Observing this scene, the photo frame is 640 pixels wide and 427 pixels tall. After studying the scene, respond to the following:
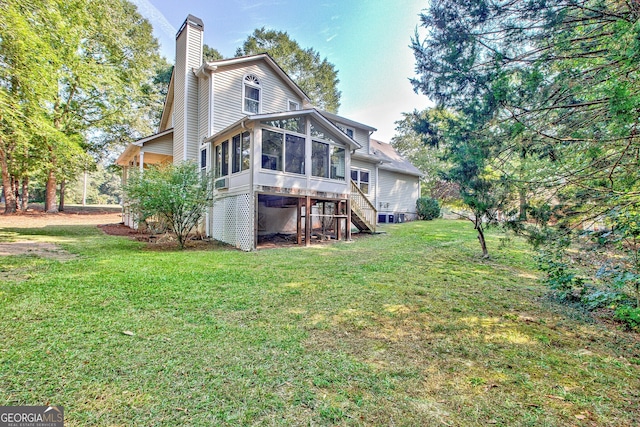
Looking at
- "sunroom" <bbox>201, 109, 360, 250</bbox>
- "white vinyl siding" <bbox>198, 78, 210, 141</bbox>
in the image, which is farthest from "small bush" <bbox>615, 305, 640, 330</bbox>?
"white vinyl siding" <bbox>198, 78, 210, 141</bbox>

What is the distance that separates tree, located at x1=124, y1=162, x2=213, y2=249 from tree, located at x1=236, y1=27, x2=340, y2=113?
765 inches

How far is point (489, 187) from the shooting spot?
5.95 metres

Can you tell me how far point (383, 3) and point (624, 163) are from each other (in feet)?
24.5

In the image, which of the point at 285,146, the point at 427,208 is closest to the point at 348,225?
the point at 285,146

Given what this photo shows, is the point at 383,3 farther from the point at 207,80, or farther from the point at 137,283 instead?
the point at 137,283

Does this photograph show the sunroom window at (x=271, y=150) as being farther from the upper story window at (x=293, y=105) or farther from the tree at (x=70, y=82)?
the tree at (x=70, y=82)

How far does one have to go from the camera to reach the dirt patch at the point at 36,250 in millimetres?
6398

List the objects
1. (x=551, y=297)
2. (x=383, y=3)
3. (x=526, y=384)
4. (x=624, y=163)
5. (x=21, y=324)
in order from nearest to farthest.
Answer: (x=526, y=384)
(x=21, y=324)
(x=624, y=163)
(x=551, y=297)
(x=383, y=3)

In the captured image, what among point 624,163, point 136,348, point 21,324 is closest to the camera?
point 136,348

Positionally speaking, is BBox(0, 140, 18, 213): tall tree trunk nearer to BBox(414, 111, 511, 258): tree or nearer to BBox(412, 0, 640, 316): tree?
BBox(414, 111, 511, 258): tree

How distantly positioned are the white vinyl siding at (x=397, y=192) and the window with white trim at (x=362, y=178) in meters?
1.36

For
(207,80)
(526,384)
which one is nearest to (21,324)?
(526,384)

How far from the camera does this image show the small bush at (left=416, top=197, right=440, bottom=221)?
65.2 ft

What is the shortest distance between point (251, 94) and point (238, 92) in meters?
0.64
